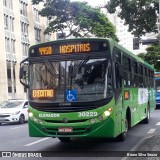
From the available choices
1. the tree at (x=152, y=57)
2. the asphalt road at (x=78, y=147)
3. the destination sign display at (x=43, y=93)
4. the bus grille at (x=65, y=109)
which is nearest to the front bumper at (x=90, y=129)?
the bus grille at (x=65, y=109)

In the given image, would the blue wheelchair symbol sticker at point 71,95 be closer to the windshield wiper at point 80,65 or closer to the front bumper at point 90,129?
the windshield wiper at point 80,65

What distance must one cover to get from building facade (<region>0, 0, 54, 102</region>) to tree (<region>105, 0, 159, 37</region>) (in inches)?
1251

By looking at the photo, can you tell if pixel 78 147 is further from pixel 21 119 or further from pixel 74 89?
pixel 21 119

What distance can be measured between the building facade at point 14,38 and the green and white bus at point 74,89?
112 ft

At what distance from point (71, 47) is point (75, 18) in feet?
120

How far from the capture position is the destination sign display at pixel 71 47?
995 centimetres

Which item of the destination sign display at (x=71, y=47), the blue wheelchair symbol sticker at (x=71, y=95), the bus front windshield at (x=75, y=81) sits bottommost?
the blue wheelchair symbol sticker at (x=71, y=95)

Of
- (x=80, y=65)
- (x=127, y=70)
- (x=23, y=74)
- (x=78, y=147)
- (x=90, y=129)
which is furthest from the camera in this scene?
(x=127, y=70)

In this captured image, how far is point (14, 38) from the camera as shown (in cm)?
4697

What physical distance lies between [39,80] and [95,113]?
176cm

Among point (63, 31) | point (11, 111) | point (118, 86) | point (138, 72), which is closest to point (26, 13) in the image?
point (63, 31)

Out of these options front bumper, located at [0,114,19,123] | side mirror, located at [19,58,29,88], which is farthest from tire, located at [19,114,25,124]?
side mirror, located at [19,58,29,88]

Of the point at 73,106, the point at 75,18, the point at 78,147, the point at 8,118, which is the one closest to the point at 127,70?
the point at 78,147

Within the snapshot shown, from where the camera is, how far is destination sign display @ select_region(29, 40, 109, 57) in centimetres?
995
